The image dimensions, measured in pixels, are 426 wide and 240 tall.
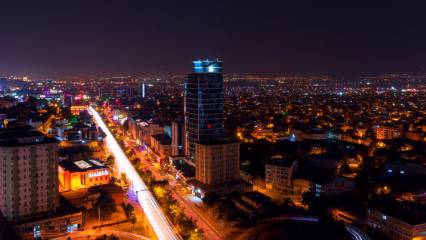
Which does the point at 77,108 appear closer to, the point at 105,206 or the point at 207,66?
the point at 207,66

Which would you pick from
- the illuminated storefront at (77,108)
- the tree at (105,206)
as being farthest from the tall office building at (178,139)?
the illuminated storefront at (77,108)

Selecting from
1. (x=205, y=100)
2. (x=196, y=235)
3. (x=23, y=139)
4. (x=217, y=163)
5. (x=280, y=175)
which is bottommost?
(x=196, y=235)

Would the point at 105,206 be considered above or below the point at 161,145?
below

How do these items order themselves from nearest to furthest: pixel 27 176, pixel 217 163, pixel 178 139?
pixel 27 176, pixel 217 163, pixel 178 139

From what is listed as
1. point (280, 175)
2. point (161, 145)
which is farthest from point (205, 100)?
point (280, 175)

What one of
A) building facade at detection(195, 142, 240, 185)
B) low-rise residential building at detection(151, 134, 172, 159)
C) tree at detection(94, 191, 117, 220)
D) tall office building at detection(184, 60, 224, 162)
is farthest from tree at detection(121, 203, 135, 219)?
low-rise residential building at detection(151, 134, 172, 159)

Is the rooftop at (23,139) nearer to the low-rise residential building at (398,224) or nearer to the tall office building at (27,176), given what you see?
the tall office building at (27,176)
